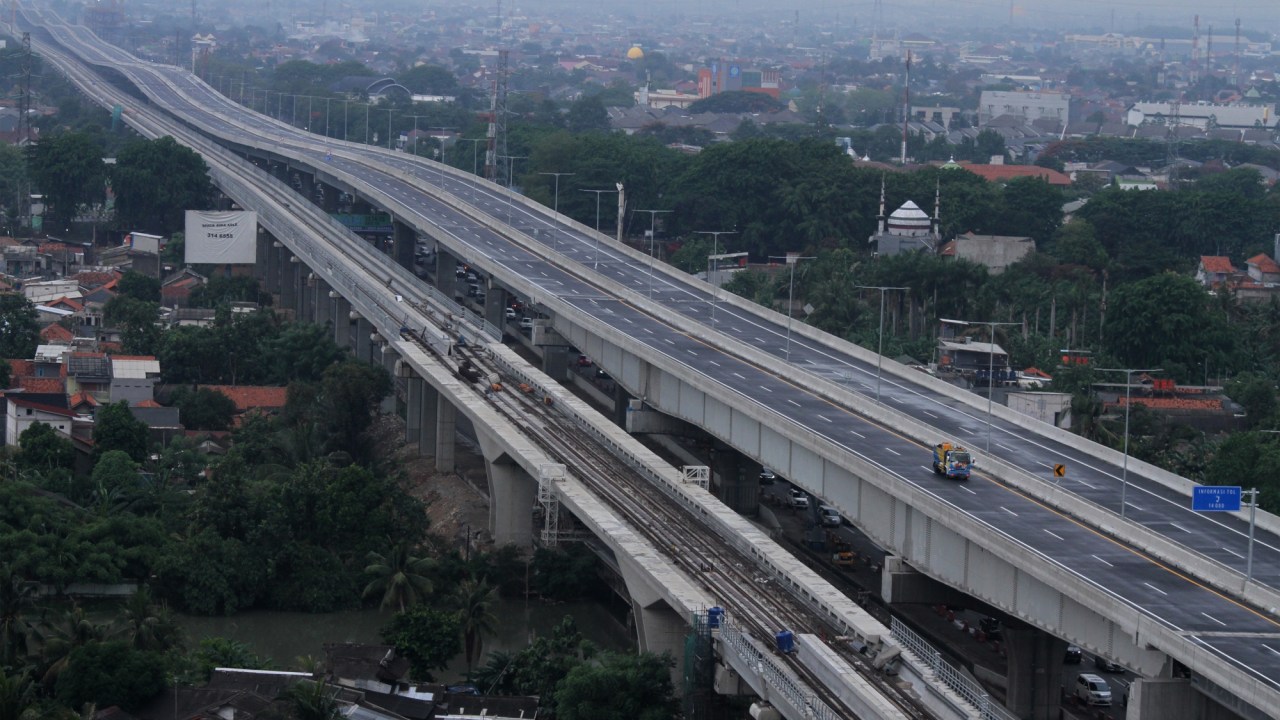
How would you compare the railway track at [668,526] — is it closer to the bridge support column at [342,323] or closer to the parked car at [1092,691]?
the parked car at [1092,691]

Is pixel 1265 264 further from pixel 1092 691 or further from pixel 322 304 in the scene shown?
pixel 1092 691

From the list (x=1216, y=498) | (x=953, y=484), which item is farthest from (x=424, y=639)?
(x=1216, y=498)

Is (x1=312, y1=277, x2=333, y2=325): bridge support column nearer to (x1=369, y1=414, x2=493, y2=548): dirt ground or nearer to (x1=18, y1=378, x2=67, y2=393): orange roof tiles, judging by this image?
(x1=369, y1=414, x2=493, y2=548): dirt ground

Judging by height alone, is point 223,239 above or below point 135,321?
above

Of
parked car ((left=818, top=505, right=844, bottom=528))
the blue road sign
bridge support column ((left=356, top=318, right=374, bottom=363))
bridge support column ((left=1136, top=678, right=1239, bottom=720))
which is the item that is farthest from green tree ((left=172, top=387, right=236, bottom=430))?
bridge support column ((left=1136, top=678, right=1239, bottom=720))

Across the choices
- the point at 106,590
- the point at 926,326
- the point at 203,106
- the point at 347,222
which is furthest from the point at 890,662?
the point at 203,106

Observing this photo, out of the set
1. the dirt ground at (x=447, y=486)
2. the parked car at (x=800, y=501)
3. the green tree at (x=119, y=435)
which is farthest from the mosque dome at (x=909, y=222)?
the green tree at (x=119, y=435)
